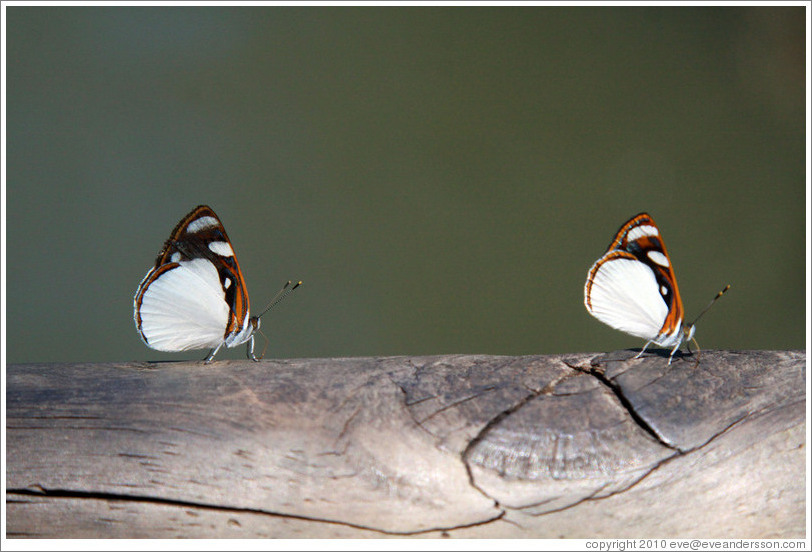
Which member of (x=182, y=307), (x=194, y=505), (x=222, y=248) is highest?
(x=222, y=248)

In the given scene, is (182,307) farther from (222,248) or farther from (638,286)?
(638,286)

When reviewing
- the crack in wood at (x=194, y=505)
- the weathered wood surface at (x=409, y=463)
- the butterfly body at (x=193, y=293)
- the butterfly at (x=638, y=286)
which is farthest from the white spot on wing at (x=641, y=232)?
the butterfly body at (x=193, y=293)

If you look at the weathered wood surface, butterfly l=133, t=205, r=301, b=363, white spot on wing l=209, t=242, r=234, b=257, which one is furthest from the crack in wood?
white spot on wing l=209, t=242, r=234, b=257

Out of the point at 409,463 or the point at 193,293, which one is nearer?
the point at 409,463

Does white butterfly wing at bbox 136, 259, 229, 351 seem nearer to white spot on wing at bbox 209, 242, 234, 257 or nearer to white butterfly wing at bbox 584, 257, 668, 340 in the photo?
white spot on wing at bbox 209, 242, 234, 257

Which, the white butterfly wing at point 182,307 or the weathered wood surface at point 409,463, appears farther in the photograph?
the white butterfly wing at point 182,307

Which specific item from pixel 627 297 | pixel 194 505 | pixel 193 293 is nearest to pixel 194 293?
pixel 193 293

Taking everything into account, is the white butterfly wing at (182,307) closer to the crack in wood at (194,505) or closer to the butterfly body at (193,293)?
the butterfly body at (193,293)
